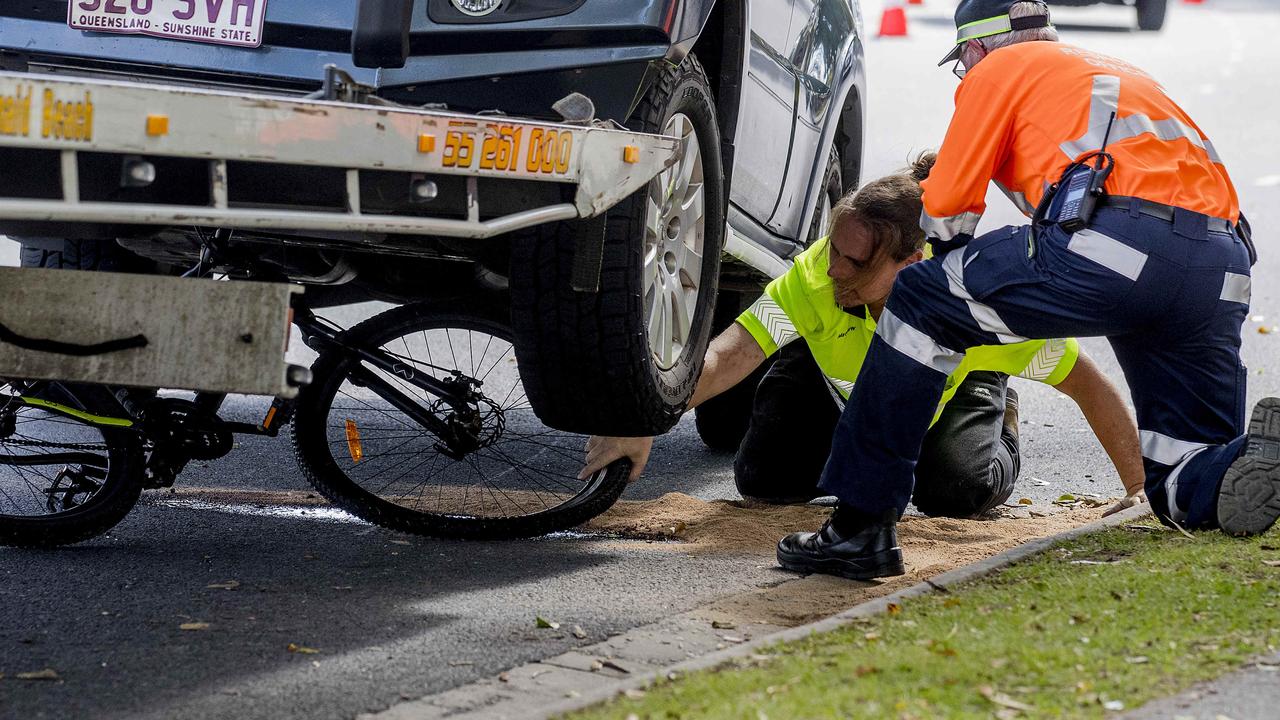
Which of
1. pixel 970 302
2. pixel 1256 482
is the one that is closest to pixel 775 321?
pixel 970 302

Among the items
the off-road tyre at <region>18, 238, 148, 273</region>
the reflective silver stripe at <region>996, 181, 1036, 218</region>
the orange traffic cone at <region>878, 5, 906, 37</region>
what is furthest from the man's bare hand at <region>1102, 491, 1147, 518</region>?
the orange traffic cone at <region>878, 5, 906, 37</region>

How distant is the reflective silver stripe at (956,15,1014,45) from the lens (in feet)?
13.3

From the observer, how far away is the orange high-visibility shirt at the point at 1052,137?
368cm

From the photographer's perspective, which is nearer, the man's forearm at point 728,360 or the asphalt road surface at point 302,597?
the asphalt road surface at point 302,597

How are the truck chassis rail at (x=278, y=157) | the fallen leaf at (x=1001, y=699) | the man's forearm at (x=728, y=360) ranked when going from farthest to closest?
1. the man's forearm at (x=728, y=360)
2. the fallen leaf at (x=1001, y=699)
3. the truck chassis rail at (x=278, y=157)

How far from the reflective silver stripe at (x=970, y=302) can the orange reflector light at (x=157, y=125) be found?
6.49ft

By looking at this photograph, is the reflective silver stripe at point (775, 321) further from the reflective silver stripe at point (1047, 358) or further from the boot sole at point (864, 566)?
the boot sole at point (864, 566)

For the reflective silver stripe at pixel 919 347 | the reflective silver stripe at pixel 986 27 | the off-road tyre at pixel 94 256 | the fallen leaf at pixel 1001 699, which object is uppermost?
the reflective silver stripe at pixel 986 27

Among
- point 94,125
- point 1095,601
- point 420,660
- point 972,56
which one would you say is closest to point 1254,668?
point 1095,601

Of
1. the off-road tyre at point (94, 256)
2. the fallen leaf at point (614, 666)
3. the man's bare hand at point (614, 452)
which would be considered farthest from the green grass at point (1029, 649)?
the off-road tyre at point (94, 256)

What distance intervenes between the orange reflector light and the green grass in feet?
3.83

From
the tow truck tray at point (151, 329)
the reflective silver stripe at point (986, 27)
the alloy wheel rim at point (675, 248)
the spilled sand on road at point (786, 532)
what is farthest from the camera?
the reflective silver stripe at point (986, 27)

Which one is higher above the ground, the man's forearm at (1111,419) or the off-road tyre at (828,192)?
the off-road tyre at (828,192)

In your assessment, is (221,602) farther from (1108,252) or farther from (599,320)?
(1108,252)
